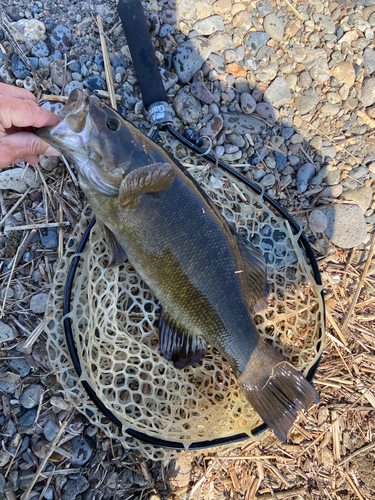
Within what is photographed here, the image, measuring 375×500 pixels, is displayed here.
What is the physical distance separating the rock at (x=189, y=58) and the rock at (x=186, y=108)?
0.22 meters

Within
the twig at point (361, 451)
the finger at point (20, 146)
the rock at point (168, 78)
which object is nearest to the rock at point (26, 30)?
the rock at point (168, 78)

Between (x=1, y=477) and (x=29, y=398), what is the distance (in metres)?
0.60

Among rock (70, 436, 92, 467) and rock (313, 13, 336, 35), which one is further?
rock (313, 13, 336, 35)

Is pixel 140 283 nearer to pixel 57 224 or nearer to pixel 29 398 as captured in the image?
pixel 57 224

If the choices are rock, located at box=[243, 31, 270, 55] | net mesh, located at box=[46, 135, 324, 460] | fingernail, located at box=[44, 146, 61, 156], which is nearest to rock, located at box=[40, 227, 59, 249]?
net mesh, located at box=[46, 135, 324, 460]

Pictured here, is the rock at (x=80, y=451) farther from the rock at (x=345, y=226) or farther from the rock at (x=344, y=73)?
the rock at (x=344, y=73)

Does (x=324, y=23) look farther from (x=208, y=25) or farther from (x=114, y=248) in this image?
(x=114, y=248)

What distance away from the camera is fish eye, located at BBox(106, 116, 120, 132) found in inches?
95.1

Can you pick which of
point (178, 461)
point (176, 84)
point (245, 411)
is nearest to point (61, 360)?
point (178, 461)

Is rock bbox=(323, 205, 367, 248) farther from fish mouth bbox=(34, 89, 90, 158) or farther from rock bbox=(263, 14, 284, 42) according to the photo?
fish mouth bbox=(34, 89, 90, 158)

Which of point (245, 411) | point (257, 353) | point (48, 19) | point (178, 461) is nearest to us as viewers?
point (257, 353)

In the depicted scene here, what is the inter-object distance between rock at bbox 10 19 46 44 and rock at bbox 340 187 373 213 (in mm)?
3458

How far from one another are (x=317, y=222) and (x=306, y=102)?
134 centimetres

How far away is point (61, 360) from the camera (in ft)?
9.84
